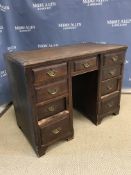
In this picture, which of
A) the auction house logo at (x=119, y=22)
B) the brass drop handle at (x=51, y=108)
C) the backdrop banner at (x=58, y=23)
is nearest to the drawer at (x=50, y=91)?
the brass drop handle at (x=51, y=108)

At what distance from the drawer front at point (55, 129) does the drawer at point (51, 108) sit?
2.1 inches

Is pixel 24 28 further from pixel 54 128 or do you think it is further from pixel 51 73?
pixel 54 128

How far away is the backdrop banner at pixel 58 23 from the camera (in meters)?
1.99

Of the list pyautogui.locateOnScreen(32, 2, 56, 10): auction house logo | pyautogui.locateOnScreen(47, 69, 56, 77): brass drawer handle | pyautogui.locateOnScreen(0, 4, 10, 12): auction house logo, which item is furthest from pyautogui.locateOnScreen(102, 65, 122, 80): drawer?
pyautogui.locateOnScreen(0, 4, 10, 12): auction house logo

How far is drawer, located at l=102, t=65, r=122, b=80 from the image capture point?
5.33 feet

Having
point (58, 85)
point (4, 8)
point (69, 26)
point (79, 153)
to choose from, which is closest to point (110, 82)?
point (58, 85)

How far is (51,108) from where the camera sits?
139 centimetres

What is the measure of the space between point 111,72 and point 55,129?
0.76 m

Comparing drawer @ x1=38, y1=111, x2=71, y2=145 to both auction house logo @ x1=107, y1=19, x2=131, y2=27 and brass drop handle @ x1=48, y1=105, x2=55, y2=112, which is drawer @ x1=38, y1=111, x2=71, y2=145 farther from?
auction house logo @ x1=107, y1=19, x2=131, y2=27

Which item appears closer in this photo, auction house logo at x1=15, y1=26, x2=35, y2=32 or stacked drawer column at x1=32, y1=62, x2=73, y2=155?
stacked drawer column at x1=32, y1=62, x2=73, y2=155

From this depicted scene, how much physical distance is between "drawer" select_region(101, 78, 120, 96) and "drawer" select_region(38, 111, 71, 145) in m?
0.46

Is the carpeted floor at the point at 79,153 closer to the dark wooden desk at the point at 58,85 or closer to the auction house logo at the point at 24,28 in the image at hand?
the dark wooden desk at the point at 58,85

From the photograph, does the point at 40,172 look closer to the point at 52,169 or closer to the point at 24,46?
the point at 52,169

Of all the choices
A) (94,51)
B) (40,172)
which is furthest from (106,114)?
(40,172)
